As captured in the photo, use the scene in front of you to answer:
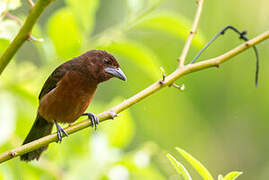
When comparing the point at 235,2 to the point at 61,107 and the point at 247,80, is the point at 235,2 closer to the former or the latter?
the point at 247,80

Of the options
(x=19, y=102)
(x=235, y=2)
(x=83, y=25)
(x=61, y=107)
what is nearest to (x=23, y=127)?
(x=19, y=102)

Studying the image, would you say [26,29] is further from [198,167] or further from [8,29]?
[198,167]

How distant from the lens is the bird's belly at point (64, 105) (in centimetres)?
376

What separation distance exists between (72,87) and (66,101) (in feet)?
0.46

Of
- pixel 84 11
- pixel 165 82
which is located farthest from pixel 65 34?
pixel 165 82

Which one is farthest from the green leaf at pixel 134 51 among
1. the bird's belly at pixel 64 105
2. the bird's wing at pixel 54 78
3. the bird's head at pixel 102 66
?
the bird's wing at pixel 54 78

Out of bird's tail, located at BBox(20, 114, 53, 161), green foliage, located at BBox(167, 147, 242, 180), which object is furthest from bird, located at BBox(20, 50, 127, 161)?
green foliage, located at BBox(167, 147, 242, 180)

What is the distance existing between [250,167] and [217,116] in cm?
98

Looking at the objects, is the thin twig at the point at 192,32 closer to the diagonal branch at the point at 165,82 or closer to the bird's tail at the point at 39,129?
the diagonal branch at the point at 165,82

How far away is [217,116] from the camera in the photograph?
7.83 meters

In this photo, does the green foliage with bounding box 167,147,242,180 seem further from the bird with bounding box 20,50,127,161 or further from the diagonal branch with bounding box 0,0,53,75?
the bird with bounding box 20,50,127,161

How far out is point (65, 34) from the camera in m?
3.04

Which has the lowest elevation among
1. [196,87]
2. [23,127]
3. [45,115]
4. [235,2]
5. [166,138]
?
[23,127]

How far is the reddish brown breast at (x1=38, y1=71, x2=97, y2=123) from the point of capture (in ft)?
12.3
